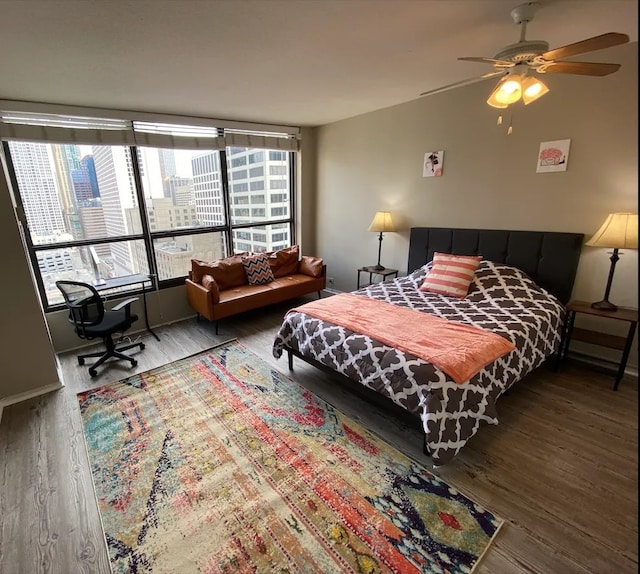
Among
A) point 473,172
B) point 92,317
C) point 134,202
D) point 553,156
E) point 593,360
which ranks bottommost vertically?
point 593,360

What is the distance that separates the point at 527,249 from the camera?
128 inches

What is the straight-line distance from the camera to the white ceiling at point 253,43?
1.85 metres

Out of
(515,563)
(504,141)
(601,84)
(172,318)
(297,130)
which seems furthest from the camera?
(297,130)

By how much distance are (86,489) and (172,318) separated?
2.49m

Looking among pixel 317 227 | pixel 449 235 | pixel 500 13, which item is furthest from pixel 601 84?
pixel 317 227

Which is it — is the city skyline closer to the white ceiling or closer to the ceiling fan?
the white ceiling

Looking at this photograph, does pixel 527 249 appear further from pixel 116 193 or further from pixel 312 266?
pixel 116 193

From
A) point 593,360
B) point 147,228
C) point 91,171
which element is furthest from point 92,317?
point 593,360

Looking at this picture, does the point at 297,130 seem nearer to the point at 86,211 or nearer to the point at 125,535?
the point at 86,211

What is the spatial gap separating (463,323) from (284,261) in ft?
9.14

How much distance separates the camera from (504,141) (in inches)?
129

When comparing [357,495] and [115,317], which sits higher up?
[115,317]

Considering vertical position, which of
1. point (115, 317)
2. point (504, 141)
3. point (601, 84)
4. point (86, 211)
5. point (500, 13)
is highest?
point (500, 13)

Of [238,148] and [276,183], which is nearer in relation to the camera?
[238,148]
